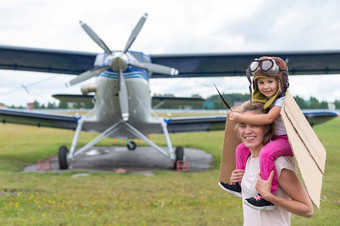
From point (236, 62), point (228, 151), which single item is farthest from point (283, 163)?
point (236, 62)

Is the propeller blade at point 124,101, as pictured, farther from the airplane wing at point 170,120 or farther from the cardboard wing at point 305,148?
the cardboard wing at point 305,148

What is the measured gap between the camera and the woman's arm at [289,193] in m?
1.50

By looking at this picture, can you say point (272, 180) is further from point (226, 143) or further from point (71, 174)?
point (71, 174)

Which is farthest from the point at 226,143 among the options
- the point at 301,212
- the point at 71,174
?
the point at 71,174

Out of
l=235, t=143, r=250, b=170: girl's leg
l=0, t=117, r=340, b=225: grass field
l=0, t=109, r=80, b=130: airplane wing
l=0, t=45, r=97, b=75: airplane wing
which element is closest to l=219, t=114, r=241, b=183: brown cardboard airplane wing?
l=235, t=143, r=250, b=170: girl's leg

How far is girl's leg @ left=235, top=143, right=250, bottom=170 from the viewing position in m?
1.84

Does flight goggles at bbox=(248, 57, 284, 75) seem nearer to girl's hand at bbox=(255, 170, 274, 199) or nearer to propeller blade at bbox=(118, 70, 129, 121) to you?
girl's hand at bbox=(255, 170, 274, 199)

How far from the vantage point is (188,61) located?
1124 cm

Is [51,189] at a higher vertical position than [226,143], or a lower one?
lower

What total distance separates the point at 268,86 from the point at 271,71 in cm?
8

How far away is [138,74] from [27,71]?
5300mm

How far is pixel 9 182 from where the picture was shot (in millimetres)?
7418

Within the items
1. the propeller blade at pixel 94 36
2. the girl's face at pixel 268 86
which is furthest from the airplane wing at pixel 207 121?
the girl's face at pixel 268 86

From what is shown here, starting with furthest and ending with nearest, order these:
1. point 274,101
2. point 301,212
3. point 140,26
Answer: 1. point 140,26
2. point 274,101
3. point 301,212
